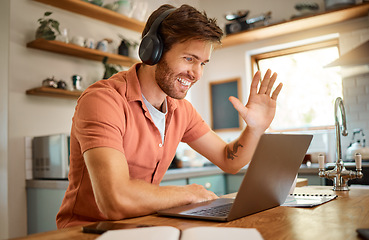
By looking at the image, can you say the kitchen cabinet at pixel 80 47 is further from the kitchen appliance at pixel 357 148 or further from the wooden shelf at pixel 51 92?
the kitchen appliance at pixel 357 148

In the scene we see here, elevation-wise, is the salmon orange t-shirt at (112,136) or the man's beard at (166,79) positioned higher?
the man's beard at (166,79)

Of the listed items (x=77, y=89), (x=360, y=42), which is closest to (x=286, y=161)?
(x=77, y=89)

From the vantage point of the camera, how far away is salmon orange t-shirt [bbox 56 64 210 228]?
1193 millimetres

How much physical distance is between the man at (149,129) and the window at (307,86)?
2.49m

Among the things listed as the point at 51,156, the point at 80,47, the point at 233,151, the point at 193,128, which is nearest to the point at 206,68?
the point at 80,47

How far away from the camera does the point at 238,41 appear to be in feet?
13.6

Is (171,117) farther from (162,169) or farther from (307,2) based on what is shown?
(307,2)

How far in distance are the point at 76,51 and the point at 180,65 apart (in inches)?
74.5

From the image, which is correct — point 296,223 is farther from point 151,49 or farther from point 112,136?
point 151,49

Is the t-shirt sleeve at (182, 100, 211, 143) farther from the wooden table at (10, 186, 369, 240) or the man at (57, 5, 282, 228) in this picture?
the wooden table at (10, 186, 369, 240)

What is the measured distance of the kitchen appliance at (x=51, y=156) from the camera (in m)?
2.67

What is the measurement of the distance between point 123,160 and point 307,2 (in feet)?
10.8

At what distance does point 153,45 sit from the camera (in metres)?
1.45

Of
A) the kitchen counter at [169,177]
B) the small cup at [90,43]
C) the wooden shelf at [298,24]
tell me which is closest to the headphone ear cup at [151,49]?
the kitchen counter at [169,177]
